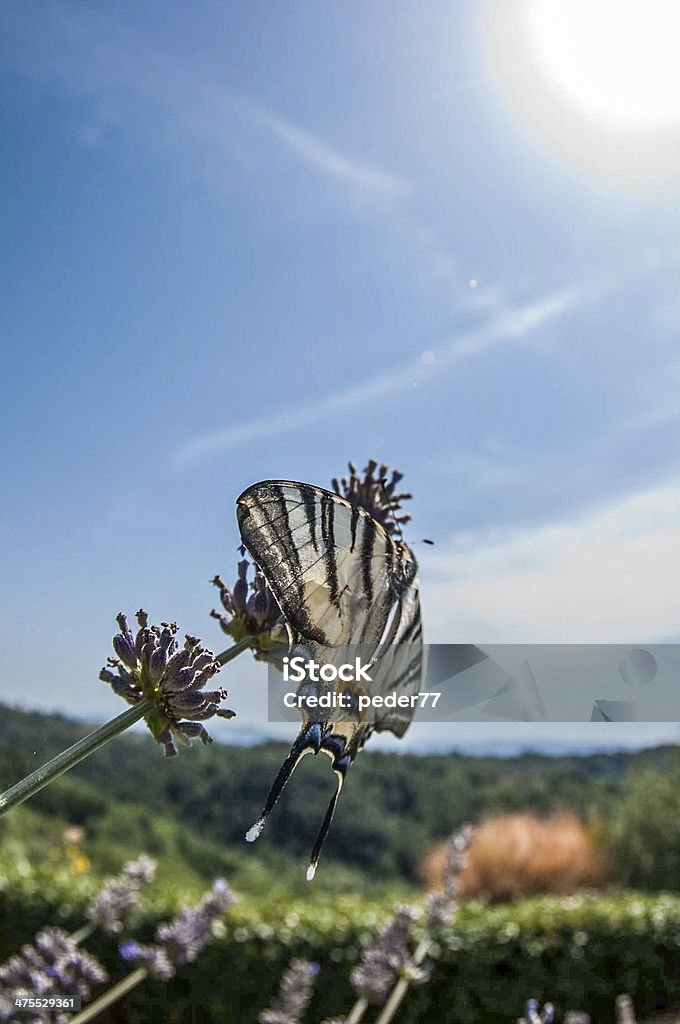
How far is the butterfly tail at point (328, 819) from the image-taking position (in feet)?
2.99

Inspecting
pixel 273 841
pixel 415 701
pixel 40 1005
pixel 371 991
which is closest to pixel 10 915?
pixel 371 991

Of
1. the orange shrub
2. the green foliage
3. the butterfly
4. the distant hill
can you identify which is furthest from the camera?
the distant hill

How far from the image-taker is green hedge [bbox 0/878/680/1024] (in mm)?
6461

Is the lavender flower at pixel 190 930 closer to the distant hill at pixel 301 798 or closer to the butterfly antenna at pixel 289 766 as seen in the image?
the butterfly antenna at pixel 289 766

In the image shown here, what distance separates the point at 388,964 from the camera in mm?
3100

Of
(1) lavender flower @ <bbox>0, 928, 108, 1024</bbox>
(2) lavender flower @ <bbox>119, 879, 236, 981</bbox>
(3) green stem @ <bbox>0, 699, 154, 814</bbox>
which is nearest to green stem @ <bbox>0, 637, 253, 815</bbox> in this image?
(3) green stem @ <bbox>0, 699, 154, 814</bbox>

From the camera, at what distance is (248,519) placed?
972 mm

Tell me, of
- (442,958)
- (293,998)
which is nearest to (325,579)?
(293,998)

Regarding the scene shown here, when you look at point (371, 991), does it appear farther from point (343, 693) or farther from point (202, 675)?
point (202, 675)

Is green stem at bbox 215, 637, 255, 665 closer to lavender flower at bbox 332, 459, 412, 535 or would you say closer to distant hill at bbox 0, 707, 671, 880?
lavender flower at bbox 332, 459, 412, 535

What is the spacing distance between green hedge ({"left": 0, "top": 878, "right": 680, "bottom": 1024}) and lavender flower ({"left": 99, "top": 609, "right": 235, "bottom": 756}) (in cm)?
638

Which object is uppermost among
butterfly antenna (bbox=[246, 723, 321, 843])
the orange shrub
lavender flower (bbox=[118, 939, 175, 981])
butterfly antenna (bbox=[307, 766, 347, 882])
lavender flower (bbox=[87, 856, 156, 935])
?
butterfly antenna (bbox=[246, 723, 321, 843])

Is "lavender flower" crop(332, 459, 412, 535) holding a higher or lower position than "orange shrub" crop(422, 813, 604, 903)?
higher

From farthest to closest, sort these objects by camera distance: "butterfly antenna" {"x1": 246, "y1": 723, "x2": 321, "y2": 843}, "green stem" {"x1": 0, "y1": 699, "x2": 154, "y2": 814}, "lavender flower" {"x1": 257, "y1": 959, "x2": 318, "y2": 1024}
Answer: "lavender flower" {"x1": 257, "y1": 959, "x2": 318, "y2": 1024} → "butterfly antenna" {"x1": 246, "y1": 723, "x2": 321, "y2": 843} → "green stem" {"x1": 0, "y1": 699, "x2": 154, "y2": 814}
